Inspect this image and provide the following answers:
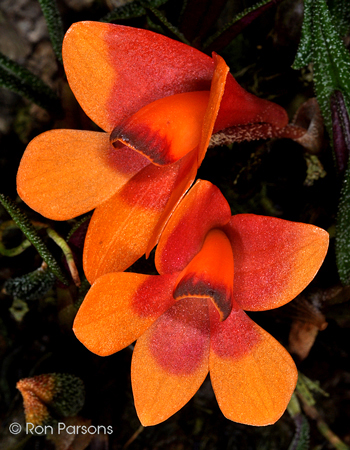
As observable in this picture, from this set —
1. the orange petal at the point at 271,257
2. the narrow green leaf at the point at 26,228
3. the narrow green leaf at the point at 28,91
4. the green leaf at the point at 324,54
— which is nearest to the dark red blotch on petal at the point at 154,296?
the orange petal at the point at 271,257

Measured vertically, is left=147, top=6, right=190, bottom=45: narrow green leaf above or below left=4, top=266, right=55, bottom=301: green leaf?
above

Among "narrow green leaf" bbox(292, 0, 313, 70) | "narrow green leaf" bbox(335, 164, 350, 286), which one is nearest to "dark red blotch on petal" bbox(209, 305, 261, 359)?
"narrow green leaf" bbox(335, 164, 350, 286)

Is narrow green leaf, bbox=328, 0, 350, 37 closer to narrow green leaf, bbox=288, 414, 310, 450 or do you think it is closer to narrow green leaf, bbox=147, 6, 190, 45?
narrow green leaf, bbox=147, 6, 190, 45

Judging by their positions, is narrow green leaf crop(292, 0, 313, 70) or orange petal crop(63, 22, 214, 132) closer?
orange petal crop(63, 22, 214, 132)

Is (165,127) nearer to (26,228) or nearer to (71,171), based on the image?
(71,171)

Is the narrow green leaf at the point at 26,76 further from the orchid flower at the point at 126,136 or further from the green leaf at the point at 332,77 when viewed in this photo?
the green leaf at the point at 332,77

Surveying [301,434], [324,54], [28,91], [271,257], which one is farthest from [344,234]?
[28,91]

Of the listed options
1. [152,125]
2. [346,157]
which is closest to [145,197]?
[152,125]
